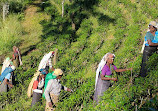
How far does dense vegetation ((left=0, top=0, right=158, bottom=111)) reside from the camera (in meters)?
4.46

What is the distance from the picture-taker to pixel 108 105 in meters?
4.24

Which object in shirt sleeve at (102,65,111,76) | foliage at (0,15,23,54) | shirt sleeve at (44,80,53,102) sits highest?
foliage at (0,15,23,54)

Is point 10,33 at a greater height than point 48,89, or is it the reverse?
point 10,33

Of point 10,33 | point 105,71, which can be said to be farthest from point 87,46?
point 105,71

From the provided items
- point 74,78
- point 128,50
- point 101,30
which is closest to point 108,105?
point 74,78

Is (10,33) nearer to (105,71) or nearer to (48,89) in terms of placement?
(48,89)

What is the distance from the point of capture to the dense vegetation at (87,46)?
4.46 metres

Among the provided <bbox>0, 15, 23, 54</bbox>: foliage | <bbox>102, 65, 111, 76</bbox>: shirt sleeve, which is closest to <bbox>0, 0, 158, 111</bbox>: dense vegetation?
<bbox>0, 15, 23, 54</bbox>: foliage

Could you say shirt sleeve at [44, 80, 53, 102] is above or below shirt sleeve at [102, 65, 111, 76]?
below

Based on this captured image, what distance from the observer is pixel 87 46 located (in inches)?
418

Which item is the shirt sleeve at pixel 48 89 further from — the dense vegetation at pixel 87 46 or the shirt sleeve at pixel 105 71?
the shirt sleeve at pixel 105 71

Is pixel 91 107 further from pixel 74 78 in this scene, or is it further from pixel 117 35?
pixel 117 35

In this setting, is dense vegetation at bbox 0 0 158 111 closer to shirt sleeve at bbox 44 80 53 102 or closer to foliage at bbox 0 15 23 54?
foliage at bbox 0 15 23 54

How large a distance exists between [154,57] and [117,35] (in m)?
5.50
